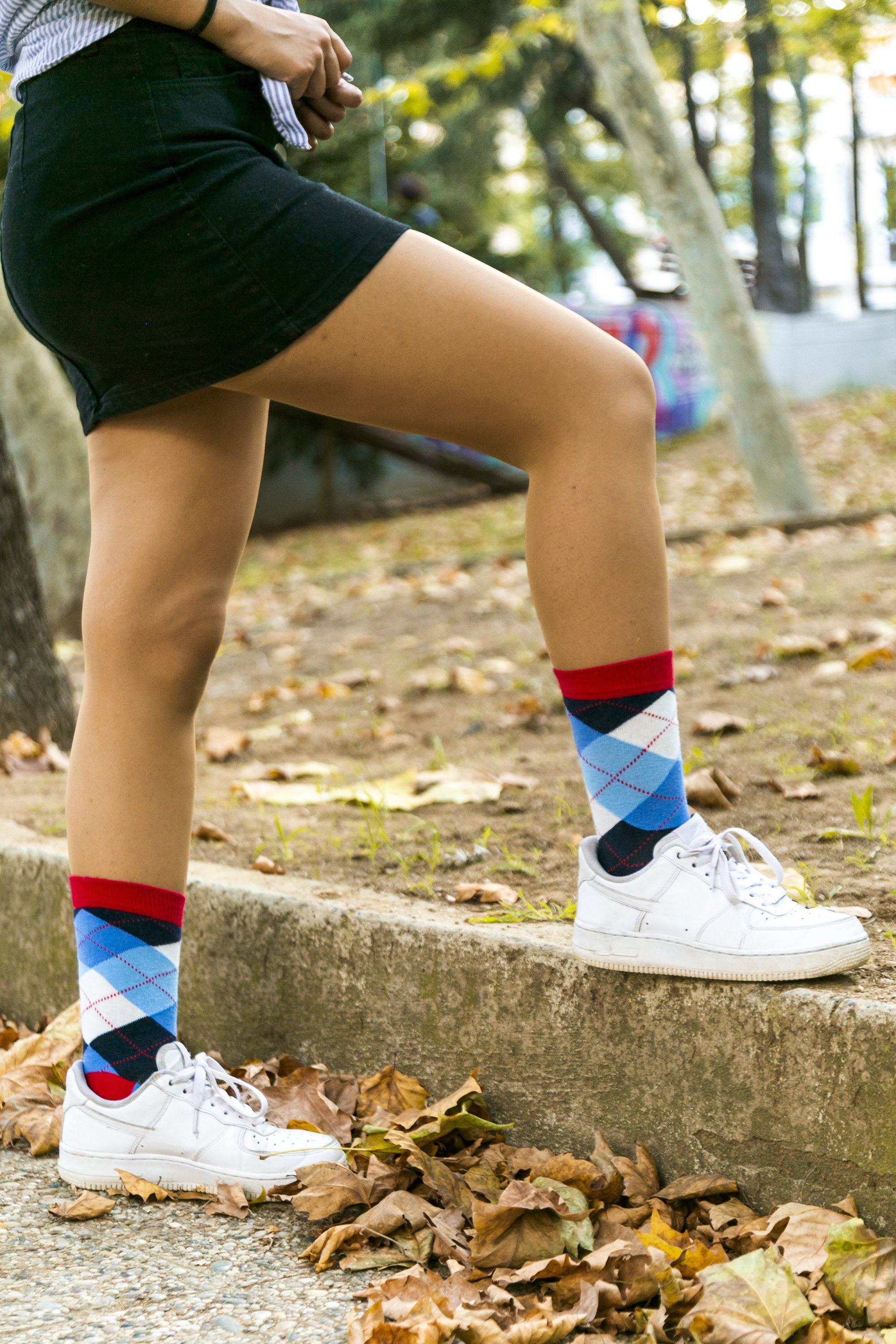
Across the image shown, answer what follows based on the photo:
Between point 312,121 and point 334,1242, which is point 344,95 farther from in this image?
point 334,1242

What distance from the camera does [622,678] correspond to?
147cm

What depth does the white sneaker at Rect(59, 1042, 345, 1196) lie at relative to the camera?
1.62m

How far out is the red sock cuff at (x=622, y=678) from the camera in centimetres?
146

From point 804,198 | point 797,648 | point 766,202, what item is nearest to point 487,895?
point 797,648

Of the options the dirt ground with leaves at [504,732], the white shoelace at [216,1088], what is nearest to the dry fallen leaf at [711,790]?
the dirt ground with leaves at [504,732]

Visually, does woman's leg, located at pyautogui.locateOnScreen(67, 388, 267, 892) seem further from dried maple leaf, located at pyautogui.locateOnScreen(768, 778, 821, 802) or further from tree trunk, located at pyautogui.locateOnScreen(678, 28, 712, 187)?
tree trunk, located at pyautogui.locateOnScreen(678, 28, 712, 187)

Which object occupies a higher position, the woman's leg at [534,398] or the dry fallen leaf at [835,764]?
the woman's leg at [534,398]

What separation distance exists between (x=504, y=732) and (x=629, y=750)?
5.71 ft

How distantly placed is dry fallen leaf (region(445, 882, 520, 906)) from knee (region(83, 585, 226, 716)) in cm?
59

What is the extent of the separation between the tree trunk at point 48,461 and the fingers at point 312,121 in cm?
527

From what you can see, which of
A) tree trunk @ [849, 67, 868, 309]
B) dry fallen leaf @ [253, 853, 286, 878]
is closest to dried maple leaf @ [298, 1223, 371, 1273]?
dry fallen leaf @ [253, 853, 286, 878]

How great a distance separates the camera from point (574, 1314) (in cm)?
129

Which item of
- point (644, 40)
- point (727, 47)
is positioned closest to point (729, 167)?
point (727, 47)

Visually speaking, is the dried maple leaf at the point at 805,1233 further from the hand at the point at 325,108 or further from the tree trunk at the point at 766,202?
the tree trunk at the point at 766,202
